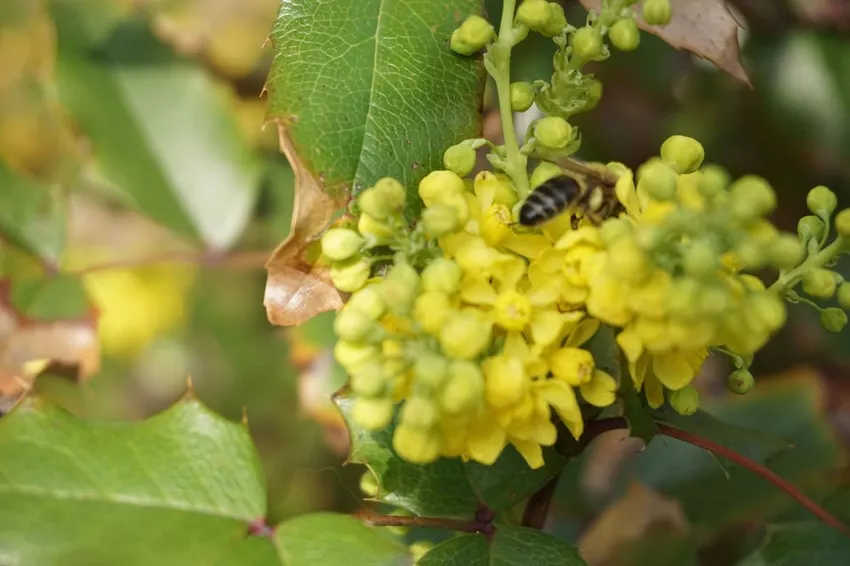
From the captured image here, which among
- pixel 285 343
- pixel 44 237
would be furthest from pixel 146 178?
pixel 285 343

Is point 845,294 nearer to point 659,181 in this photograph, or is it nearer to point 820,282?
point 820,282

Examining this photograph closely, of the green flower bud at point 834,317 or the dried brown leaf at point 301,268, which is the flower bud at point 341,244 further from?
the green flower bud at point 834,317

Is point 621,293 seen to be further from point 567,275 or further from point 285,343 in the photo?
point 285,343

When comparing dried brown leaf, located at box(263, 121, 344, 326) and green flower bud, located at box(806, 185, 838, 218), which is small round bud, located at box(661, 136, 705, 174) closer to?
green flower bud, located at box(806, 185, 838, 218)

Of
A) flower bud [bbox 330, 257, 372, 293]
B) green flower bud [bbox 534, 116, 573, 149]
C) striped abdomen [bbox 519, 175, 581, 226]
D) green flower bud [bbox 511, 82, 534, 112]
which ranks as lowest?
flower bud [bbox 330, 257, 372, 293]

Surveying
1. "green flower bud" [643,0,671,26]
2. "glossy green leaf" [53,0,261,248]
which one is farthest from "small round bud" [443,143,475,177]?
"glossy green leaf" [53,0,261,248]

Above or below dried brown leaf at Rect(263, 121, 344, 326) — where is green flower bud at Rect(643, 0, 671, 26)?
above
